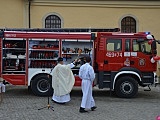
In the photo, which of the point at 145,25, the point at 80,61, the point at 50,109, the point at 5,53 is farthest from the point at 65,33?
the point at 145,25

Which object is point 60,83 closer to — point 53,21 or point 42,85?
point 42,85

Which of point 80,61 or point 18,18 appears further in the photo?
point 18,18

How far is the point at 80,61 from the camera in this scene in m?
14.4

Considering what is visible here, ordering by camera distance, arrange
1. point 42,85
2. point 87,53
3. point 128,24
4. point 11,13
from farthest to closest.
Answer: point 128,24 → point 11,13 → point 87,53 → point 42,85

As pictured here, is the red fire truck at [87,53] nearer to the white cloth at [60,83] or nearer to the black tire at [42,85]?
the black tire at [42,85]

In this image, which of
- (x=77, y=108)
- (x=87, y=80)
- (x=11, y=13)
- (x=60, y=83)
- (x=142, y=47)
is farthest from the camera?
(x=11, y=13)

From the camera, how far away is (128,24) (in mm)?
23938

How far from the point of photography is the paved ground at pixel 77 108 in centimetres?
1028

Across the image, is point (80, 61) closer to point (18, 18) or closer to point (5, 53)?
point (5, 53)

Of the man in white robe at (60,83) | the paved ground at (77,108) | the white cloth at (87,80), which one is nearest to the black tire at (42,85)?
the paved ground at (77,108)

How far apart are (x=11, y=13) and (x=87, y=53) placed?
914cm

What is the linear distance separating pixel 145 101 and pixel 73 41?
153 inches

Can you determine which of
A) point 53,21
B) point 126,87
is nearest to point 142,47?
point 126,87

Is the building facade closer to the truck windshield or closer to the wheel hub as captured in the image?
the truck windshield
